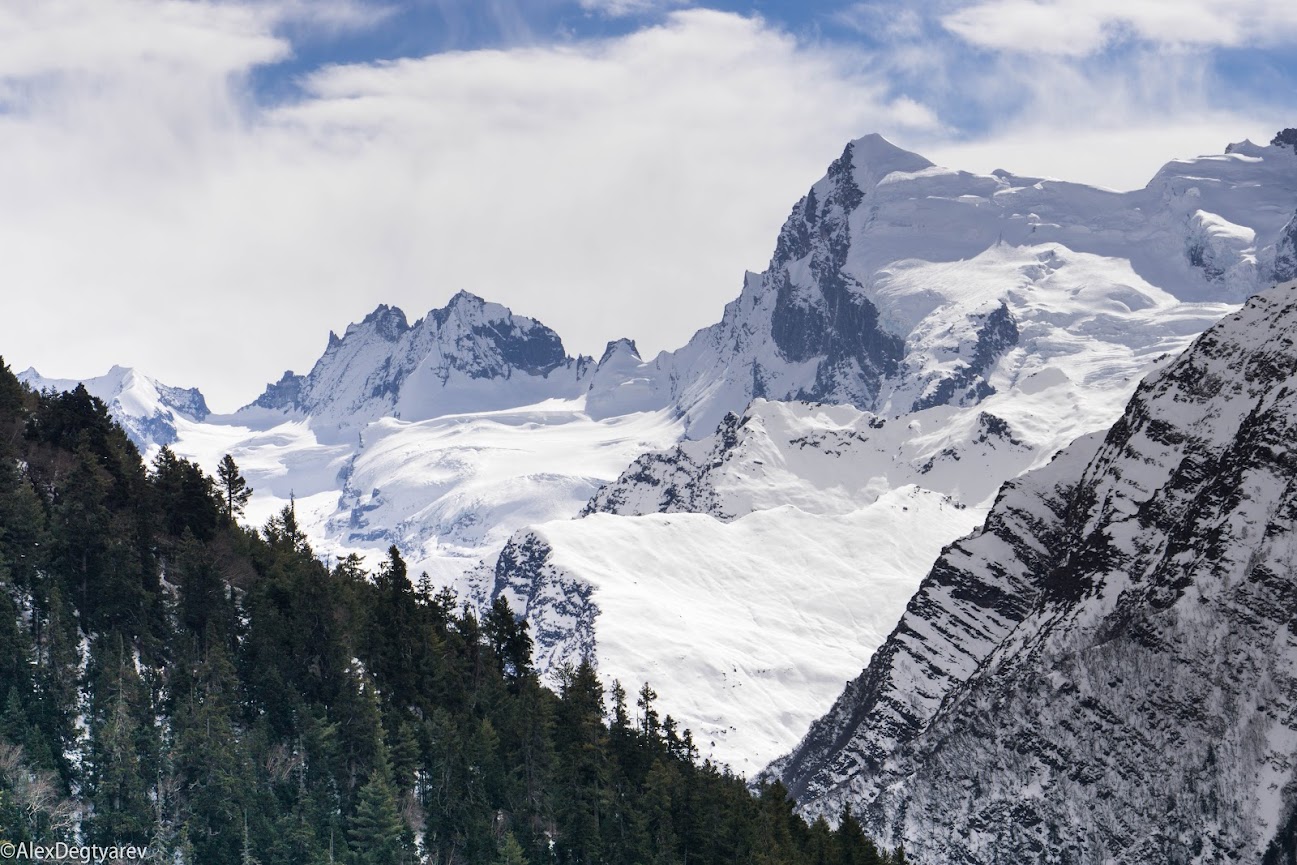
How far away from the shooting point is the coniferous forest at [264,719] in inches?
5999

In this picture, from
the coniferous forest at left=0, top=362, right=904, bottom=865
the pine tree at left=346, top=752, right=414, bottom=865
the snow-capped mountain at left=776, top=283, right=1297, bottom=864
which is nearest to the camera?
the coniferous forest at left=0, top=362, right=904, bottom=865

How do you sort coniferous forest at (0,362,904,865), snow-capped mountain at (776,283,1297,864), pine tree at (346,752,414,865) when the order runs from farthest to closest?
snow-capped mountain at (776,283,1297,864)
pine tree at (346,752,414,865)
coniferous forest at (0,362,904,865)

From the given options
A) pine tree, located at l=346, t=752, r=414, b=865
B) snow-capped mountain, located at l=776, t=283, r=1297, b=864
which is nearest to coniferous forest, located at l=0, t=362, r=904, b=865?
pine tree, located at l=346, t=752, r=414, b=865

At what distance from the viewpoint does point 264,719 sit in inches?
6550

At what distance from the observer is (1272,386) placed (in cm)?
19338

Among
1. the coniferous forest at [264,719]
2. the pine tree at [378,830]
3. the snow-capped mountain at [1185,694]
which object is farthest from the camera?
the snow-capped mountain at [1185,694]

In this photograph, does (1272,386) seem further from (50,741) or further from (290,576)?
(50,741)

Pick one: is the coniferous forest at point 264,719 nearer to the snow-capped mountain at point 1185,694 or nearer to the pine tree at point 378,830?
the pine tree at point 378,830

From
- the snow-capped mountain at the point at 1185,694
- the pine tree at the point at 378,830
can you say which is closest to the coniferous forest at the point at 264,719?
the pine tree at the point at 378,830

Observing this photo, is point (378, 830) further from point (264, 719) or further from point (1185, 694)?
point (1185, 694)

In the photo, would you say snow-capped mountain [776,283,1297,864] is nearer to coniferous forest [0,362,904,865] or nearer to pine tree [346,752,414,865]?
coniferous forest [0,362,904,865]

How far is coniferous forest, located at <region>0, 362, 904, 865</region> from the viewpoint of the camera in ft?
500

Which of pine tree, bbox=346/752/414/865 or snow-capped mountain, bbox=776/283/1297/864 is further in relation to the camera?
snow-capped mountain, bbox=776/283/1297/864

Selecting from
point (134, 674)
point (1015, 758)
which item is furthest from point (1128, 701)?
point (134, 674)
